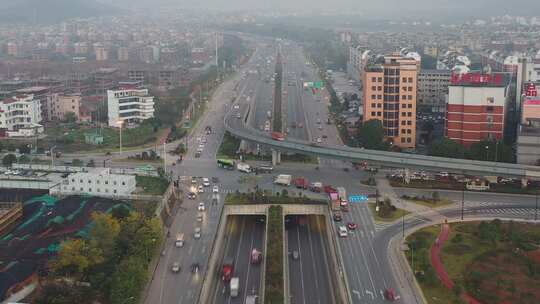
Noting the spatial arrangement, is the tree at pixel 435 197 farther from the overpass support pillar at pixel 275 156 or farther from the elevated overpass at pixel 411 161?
the overpass support pillar at pixel 275 156

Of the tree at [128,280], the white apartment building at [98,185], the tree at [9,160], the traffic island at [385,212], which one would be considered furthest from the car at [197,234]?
the tree at [9,160]

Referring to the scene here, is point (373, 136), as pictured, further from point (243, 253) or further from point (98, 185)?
point (98, 185)

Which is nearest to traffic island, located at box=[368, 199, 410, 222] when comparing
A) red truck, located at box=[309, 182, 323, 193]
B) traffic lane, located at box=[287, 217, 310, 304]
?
red truck, located at box=[309, 182, 323, 193]

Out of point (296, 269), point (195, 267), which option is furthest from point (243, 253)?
point (195, 267)

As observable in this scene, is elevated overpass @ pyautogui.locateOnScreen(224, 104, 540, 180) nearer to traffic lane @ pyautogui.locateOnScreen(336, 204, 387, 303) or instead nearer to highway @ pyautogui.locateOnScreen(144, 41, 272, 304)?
highway @ pyautogui.locateOnScreen(144, 41, 272, 304)

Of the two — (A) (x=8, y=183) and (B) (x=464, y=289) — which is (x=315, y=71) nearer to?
(A) (x=8, y=183)
